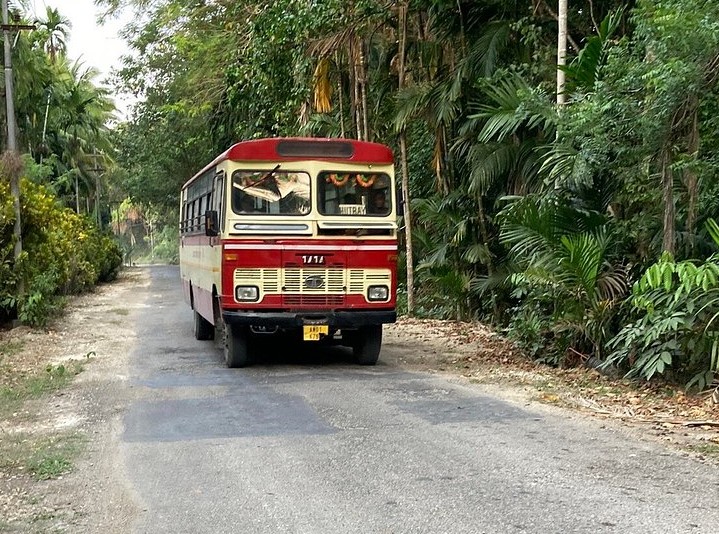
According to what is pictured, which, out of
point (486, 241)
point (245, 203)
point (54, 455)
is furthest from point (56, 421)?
point (486, 241)

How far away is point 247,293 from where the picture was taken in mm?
10914

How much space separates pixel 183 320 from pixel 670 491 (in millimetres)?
14410

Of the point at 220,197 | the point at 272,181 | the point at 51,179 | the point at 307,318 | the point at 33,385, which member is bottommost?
the point at 33,385

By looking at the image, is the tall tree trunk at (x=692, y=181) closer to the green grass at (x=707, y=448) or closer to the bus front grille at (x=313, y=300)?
the green grass at (x=707, y=448)

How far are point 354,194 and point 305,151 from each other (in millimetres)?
844

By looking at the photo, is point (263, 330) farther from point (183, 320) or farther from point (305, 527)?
point (183, 320)

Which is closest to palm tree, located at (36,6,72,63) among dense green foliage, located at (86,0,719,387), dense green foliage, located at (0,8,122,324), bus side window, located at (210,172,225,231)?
dense green foliage, located at (0,8,122,324)

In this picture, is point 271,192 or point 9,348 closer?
point 271,192

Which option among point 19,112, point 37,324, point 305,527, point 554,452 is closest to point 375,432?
point 554,452

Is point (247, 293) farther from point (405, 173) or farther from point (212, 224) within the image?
point (405, 173)

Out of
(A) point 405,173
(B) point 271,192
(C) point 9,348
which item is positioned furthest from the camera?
(A) point 405,173

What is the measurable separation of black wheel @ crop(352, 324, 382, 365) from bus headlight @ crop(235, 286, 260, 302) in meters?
1.56

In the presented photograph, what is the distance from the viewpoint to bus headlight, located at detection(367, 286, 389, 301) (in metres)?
11.2

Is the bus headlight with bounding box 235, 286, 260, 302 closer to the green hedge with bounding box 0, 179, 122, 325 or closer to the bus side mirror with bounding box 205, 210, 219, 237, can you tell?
the bus side mirror with bounding box 205, 210, 219, 237
